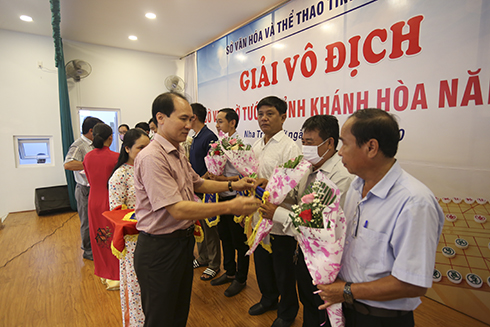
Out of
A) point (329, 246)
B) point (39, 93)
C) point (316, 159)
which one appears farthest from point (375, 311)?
point (39, 93)

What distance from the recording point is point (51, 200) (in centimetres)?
573

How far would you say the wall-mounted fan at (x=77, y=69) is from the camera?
584 centimetres

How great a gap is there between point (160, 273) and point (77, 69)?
247 inches

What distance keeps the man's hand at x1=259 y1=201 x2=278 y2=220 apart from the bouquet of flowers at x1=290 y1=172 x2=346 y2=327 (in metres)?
0.41

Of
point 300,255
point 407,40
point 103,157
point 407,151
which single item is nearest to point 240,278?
point 300,255

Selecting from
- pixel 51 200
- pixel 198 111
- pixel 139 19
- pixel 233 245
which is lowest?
pixel 51 200

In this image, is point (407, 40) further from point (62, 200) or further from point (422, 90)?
point (62, 200)

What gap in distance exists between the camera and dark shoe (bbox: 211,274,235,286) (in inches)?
111

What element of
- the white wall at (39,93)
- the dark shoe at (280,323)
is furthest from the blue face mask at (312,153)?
the white wall at (39,93)

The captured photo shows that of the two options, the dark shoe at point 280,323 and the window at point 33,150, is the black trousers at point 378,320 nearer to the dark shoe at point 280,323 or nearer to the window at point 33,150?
the dark shoe at point 280,323

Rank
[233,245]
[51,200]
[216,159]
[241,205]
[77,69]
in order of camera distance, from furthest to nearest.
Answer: [77,69]
[51,200]
[233,245]
[216,159]
[241,205]

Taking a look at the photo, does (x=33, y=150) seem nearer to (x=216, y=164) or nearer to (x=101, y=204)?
(x=101, y=204)

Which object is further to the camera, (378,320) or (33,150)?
(33,150)

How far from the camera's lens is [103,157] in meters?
2.72
